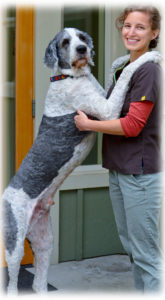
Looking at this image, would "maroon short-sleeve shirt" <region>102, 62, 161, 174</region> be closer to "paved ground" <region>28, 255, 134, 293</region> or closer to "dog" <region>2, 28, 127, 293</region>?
"dog" <region>2, 28, 127, 293</region>

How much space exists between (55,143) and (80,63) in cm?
51

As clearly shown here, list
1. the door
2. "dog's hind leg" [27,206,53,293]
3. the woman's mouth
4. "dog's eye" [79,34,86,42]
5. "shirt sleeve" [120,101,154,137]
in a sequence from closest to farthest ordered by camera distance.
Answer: "shirt sleeve" [120,101,154,137]
the woman's mouth
"dog's eye" [79,34,86,42]
"dog's hind leg" [27,206,53,293]
the door

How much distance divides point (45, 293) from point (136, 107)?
4.69ft

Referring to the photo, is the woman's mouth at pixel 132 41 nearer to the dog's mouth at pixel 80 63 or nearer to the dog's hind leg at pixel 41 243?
the dog's mouth at pixel 80 63

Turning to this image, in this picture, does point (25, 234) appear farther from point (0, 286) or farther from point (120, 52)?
point (120, 52)

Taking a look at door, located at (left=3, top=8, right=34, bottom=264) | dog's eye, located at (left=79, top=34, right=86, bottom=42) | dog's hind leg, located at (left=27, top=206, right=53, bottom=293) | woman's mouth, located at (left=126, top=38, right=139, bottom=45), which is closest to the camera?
woman's mouth, located at (left=126, top=38, right=139, bottom=45)

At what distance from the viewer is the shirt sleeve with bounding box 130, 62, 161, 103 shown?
2596 mm

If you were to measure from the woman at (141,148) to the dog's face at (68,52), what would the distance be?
266 mm

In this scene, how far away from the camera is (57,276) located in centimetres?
404

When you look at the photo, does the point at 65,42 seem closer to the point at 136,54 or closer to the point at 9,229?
the point at 136,54

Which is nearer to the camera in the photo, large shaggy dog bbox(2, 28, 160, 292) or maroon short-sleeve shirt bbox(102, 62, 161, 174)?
maroon short-sleeve shirt bbox(102, 62, 161, 174)

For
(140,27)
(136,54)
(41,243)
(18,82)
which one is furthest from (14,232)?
(18,82)

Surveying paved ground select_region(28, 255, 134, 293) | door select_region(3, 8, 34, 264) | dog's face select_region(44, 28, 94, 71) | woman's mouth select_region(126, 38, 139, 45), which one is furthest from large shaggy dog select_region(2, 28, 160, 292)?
door select_region(3, 8, 34, 264)

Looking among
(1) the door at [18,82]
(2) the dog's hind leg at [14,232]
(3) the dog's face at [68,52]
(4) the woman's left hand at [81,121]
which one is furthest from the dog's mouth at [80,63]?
(1) the door at [18,82]
